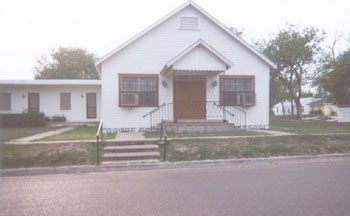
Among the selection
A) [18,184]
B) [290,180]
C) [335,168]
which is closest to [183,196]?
[290,180]

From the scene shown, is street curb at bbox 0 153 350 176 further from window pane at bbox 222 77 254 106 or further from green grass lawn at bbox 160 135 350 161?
window pane at bbox 222 77 254 106

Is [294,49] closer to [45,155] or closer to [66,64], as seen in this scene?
[45,155]

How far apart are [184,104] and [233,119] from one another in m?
2.75

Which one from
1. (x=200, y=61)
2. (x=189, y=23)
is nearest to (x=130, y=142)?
(x=200, y=61)

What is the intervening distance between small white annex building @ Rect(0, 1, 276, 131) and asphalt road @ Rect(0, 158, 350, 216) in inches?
230

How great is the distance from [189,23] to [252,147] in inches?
296

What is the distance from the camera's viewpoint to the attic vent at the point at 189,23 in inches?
488

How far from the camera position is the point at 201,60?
10.9m

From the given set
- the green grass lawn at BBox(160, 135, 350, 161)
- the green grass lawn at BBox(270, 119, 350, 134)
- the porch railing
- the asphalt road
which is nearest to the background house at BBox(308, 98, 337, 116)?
the green grass lawn at BBox(270, 119, 350, 134)

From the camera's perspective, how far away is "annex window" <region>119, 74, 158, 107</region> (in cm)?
1173

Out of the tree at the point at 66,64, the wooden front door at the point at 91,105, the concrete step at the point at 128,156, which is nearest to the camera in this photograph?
the concrete step at the point at 128,156

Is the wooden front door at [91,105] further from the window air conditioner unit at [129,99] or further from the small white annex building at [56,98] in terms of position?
the window air conditioner unit at [129,99]

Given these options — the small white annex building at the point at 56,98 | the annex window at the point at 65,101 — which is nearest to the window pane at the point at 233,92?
the small white annex building at the point at 56,98

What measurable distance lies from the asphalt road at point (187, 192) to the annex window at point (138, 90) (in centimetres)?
591
